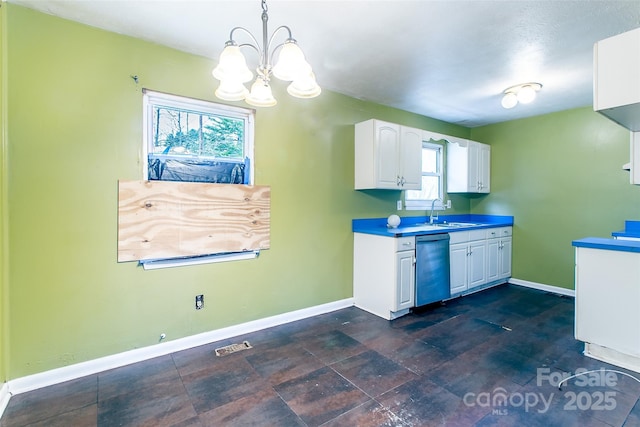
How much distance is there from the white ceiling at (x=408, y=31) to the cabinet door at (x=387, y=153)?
48cm

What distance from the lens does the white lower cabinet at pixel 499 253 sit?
4250mm

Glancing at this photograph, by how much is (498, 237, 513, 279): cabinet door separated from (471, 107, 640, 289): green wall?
0.32 ft

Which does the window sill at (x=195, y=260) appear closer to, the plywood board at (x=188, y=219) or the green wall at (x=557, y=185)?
the plywood board at (x=188, y=219)

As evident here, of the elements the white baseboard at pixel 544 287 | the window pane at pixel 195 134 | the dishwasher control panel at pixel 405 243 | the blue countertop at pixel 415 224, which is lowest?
the white baseboard at pixel 544 287

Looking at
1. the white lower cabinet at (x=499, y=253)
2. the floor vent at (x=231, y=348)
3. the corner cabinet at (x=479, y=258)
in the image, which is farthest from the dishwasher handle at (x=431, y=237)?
the floor vent at (x=231, y=348)

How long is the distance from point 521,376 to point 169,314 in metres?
2.66

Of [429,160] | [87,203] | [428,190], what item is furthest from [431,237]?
[87,203]

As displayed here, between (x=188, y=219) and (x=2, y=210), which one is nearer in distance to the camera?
(x=2, y=210)

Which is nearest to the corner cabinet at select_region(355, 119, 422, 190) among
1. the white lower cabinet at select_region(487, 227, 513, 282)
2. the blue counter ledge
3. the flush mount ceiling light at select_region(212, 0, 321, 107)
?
the white lower cabinet at select_region(487, 227, 513, 282)

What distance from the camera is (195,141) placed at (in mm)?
2617

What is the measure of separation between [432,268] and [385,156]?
4.47 ft

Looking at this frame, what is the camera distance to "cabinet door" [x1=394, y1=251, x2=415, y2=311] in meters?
3.15

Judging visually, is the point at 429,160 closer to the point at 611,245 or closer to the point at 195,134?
the point at 611,245

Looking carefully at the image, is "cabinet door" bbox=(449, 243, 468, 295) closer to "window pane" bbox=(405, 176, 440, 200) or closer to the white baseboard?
A: "window pane" bbox=(405, 176, 440, 200)
